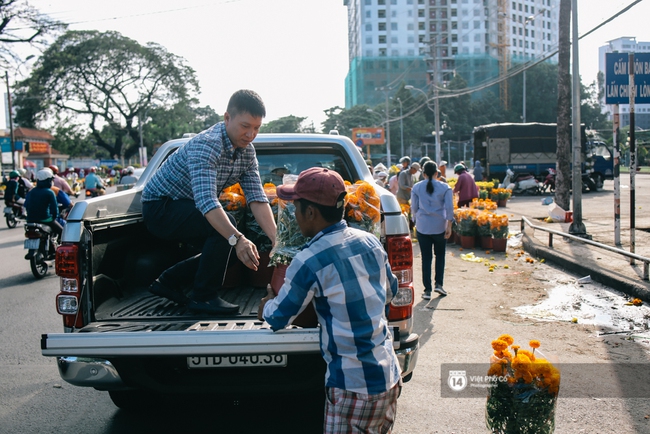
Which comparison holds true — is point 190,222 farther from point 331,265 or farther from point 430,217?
point 430,217

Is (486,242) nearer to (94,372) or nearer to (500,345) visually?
(500,345)

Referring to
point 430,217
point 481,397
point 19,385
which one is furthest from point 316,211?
point 430,217

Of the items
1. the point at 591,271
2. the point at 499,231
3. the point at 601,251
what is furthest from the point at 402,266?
the point at 499,231

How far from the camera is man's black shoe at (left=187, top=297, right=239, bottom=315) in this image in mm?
3803

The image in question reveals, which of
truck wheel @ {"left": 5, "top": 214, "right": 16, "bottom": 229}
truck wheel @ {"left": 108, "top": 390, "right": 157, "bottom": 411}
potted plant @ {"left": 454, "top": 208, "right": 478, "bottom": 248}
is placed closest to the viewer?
truck wheel @ {"left": 108, "top": 390, "right": 157, "bottom": 411}

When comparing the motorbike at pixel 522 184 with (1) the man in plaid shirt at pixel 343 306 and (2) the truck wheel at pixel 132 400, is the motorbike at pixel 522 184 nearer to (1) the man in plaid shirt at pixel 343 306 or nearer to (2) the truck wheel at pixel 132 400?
(2) the truck wheel at pixel 132 400

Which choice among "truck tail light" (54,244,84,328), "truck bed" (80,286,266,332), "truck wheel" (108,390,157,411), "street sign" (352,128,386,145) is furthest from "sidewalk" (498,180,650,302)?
"street sign" (352,128,386,145)

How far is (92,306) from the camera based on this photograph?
363 cm

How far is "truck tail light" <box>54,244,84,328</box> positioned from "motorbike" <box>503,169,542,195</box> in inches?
1081

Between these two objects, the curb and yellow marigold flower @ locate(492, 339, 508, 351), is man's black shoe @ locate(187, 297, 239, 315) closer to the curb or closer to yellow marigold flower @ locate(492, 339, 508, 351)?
yellow marigold flower @ locate(492, 339, 508, 351)

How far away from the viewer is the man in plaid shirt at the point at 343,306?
238 centimetres

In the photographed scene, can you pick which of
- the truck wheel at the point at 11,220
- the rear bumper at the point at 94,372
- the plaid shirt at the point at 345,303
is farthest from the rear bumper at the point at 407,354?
the truck wheel at the point at 11,220

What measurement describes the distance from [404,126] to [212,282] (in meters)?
80.9

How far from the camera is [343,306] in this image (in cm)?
238
